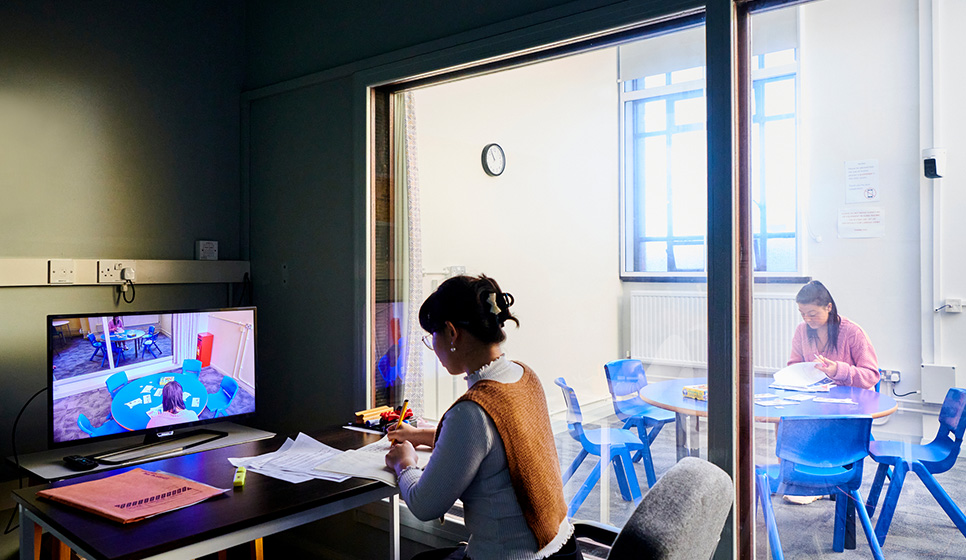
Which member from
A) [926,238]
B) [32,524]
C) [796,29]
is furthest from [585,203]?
[32,524]


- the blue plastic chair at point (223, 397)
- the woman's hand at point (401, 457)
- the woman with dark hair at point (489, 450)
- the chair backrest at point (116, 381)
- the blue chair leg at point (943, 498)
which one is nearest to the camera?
the woman with dark hair at point (489, 450)

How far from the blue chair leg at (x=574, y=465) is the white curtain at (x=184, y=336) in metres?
1.42

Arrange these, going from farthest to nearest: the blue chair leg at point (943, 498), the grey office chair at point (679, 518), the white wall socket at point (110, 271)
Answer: the white wall socket at point (110, 271) → the blue chair leg at point (943, 498) → the grey office chair at point (679, 518)

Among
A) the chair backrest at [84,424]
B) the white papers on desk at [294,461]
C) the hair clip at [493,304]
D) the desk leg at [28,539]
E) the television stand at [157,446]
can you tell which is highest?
the hair clip at [493,304]

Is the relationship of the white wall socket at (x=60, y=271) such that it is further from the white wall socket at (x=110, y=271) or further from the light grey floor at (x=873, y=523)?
the light grey floor at (x=873, y=523)

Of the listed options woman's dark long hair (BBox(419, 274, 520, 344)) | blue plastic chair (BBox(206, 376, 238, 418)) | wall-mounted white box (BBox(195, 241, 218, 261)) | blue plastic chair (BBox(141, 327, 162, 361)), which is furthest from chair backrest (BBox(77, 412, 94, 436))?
woman's dark long hair (BBox(419, 274, 520, 344))

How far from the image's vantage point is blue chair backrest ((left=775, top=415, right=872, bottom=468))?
177 cm

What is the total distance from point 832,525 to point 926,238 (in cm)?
77

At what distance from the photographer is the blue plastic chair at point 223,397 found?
8.48 feet

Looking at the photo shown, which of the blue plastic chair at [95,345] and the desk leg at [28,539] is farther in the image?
the blue plastic chair at [95,345]

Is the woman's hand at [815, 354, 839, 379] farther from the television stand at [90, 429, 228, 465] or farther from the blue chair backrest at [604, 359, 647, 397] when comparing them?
the television stand at [90, 429, 228, 465]

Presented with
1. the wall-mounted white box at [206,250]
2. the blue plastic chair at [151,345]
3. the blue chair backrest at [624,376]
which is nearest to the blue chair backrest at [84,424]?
the blue plastic chair at [151,345]

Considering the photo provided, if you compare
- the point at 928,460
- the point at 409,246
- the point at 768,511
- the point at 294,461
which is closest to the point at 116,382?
the point at 294,461

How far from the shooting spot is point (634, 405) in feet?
7.20
